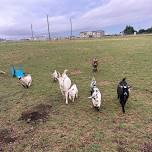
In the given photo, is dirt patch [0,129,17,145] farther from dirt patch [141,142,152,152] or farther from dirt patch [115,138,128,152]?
dirt patch [141,142,152,152]

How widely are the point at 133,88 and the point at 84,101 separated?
126 inches

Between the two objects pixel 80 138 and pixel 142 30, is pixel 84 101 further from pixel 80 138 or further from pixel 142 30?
pixel 142 30

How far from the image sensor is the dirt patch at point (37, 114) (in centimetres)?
1144

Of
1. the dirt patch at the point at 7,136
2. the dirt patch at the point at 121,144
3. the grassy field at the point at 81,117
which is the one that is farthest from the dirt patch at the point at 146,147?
the dirt patch at the point at 7,136

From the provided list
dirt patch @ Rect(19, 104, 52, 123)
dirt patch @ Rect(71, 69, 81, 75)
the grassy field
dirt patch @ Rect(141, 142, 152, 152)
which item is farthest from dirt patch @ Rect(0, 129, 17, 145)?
dirt patch @ Rect(71, 69, 81, 75)

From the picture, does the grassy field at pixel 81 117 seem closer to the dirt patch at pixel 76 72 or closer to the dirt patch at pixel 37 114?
the dirt patch at pixel 76 72

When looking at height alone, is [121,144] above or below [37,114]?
below

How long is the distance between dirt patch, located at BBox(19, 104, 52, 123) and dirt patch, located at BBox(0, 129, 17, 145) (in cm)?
97

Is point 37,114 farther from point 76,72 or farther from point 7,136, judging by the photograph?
point 76,72

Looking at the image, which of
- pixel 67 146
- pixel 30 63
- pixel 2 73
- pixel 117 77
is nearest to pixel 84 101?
pixel 67 146

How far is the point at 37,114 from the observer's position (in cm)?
1189

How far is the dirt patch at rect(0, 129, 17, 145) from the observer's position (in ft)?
32.3

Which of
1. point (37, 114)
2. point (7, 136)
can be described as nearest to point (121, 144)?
point (7, 136)

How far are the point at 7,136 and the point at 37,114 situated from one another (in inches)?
75.8
